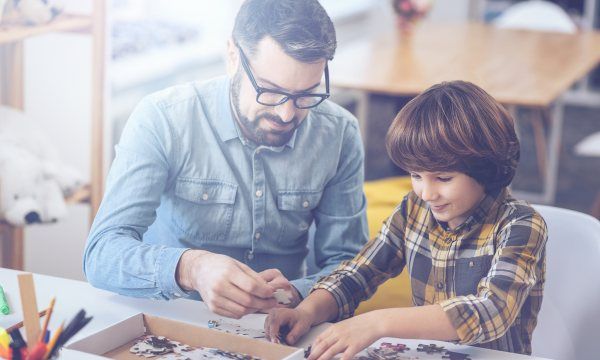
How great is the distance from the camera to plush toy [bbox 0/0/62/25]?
2.50 m

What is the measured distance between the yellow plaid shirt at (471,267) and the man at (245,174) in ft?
0.44

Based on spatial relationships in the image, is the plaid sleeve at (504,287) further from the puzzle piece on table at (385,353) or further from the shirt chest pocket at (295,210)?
the shirt chest pocket at (295,210)

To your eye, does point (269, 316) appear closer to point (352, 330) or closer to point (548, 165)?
point (352, 330)

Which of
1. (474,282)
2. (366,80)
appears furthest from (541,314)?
(366,80)

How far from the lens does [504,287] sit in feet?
4.69

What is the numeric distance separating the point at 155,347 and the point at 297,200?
0.55 m

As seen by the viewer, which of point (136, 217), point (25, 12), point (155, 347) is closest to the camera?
point (155, 347)

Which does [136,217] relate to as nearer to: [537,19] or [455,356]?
[455,356]

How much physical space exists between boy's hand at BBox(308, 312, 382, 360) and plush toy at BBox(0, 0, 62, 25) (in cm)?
154

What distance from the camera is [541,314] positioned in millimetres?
1812

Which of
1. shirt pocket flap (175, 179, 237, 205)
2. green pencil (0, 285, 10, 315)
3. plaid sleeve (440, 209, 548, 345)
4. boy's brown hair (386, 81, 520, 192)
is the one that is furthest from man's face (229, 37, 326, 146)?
green pencil (0, 285, 10, 315)

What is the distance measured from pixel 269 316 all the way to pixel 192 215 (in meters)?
0.38

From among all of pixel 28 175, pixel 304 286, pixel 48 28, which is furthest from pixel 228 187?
pixel 48 28

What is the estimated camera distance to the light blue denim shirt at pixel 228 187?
1721mm
